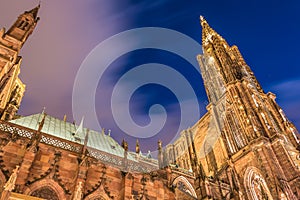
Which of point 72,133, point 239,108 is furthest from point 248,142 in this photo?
point 72,133

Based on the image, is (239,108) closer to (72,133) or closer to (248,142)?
(248,142)

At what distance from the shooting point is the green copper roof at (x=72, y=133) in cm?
1919

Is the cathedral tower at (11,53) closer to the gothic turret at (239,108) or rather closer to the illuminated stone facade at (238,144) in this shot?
the illuminated stone facade at (238,144)

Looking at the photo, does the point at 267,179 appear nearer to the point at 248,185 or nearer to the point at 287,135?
the point at 248,185

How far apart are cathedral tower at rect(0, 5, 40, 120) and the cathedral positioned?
7 centimetres

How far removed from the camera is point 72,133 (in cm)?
2131

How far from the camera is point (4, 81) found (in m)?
16.3

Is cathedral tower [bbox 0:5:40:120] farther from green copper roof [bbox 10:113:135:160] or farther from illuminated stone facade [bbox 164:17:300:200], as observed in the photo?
illuminated stone facade [bbox 164:17:300:200]

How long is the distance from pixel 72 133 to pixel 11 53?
8287mm

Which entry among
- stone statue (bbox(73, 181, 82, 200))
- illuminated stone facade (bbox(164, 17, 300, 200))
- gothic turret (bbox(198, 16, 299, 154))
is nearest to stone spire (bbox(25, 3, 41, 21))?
stone statue (bbox(73, 181, 82, 200))

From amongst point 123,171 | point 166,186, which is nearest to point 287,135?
point 166,186

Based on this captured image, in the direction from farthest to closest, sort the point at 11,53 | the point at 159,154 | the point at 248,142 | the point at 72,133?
the point at 248,142
the point at 159,154
the point at 72,133
the point at 11,53

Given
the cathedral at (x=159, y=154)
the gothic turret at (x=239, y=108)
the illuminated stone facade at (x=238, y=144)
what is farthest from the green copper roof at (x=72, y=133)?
the gothic turret at (x=239, y=108)

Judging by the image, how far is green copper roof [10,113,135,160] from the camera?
755 inches
